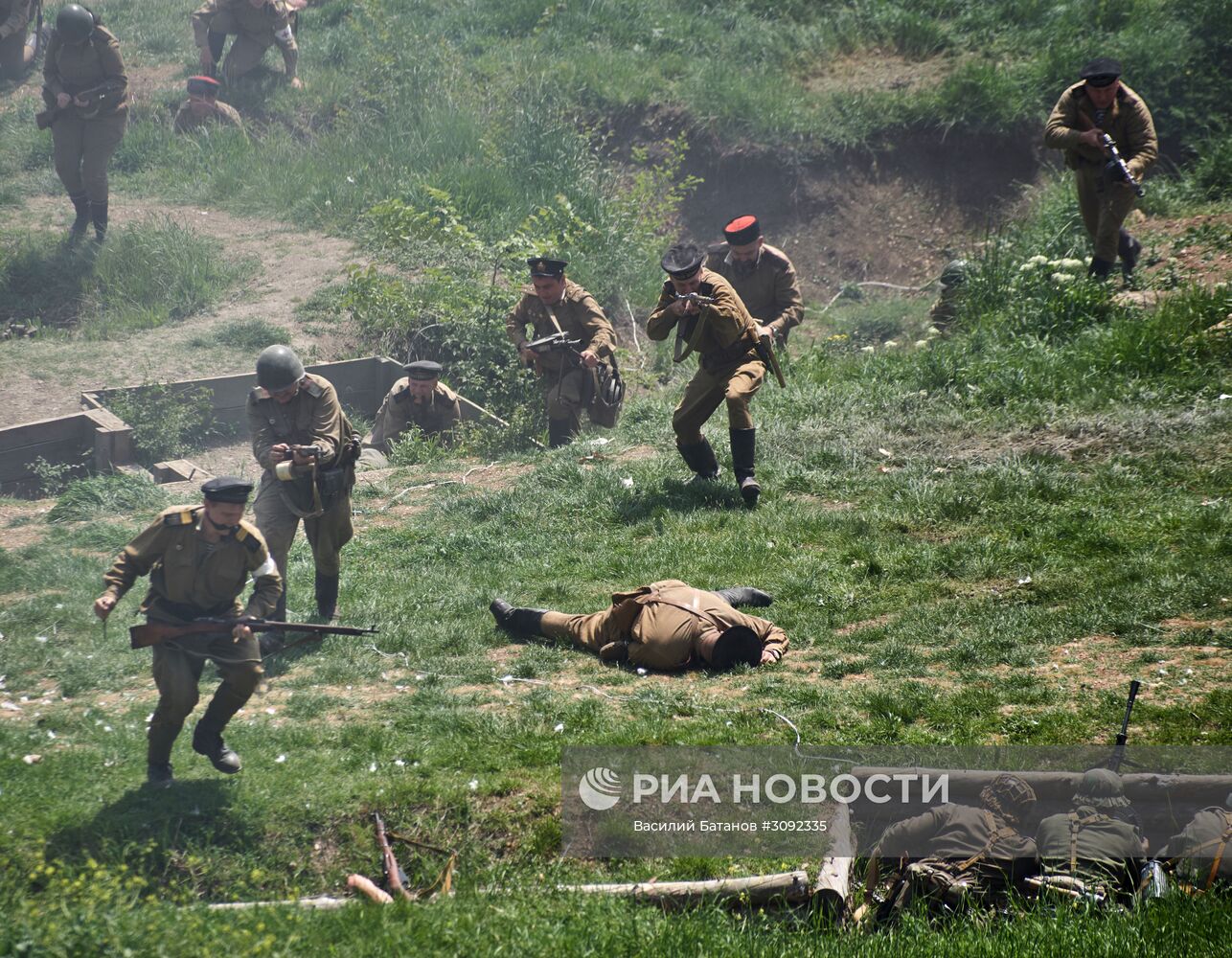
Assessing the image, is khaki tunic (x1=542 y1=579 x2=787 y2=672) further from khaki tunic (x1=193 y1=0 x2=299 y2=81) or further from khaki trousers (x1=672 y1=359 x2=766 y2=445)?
khaki tunic (x1=193 y1=0 x2=299 y2=81)

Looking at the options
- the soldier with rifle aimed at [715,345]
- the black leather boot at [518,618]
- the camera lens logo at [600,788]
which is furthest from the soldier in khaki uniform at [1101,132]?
the camera lens logo at [600,788]

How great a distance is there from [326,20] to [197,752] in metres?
18.8

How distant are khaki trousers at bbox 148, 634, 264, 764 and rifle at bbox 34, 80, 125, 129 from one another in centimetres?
1120

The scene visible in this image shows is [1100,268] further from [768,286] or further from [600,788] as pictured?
[600,788]

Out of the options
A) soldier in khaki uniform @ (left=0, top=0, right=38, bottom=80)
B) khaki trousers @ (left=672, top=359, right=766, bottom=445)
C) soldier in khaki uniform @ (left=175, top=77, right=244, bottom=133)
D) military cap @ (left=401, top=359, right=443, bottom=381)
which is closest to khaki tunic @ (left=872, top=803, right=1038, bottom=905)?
khaki trousers @ (left=672, top=359, right=766, bottom=445)

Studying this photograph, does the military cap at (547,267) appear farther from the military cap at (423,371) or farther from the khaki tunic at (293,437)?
the khaki tunic at (293,437)

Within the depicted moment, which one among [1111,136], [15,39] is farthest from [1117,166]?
[15,39]

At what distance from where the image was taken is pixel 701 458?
9820 millimetres

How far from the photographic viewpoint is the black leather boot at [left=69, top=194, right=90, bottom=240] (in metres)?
15.8

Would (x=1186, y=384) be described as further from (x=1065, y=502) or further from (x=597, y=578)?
(x=597, y=578)

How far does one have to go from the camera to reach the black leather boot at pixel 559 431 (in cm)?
1219

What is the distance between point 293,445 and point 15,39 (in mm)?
16592

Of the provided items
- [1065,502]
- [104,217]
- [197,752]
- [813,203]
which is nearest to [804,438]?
[1065,502]

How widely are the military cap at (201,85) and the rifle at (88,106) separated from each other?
13.7 feet
